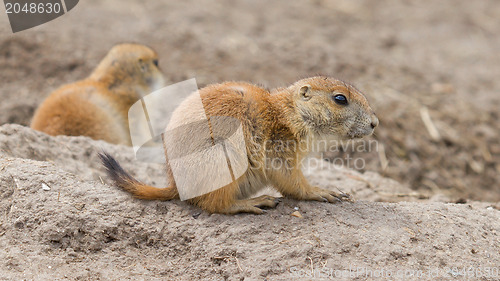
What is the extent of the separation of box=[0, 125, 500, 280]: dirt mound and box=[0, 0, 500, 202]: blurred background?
2.82 m

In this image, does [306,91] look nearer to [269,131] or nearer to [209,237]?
[269,131]

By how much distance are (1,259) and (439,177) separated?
5.63 meters

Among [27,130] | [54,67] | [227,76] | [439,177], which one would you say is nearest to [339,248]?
[27,130]

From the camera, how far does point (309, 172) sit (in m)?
5.91

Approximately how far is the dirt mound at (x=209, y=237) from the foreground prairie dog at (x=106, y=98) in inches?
79.9

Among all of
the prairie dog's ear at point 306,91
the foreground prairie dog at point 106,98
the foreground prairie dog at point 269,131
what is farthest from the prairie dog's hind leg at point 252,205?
the foreground prairie dog at point 106,98

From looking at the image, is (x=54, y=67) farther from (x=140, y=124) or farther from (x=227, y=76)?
(x=227, y=76)

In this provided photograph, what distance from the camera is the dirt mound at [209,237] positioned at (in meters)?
3.71

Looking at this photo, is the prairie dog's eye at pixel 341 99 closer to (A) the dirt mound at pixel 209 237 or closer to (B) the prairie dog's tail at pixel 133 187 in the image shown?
(A) the dirt mound at pixel 209 237

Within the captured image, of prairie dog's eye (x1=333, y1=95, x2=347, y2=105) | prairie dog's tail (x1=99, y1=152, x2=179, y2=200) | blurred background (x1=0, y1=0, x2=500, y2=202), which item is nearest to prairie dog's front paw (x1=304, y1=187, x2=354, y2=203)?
prairie dog's eye (x1=333, y1=95, x2=347, y2=105)

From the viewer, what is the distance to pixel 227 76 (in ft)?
29.6

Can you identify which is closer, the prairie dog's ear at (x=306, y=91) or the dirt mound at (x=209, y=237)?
the dirt mound at (x=209, y=237)

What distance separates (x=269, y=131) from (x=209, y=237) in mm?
988

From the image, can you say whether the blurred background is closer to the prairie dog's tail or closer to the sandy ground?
the sandy ground
